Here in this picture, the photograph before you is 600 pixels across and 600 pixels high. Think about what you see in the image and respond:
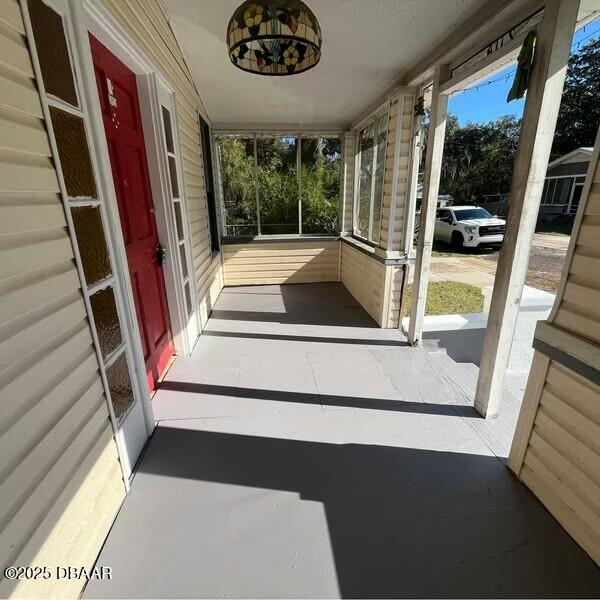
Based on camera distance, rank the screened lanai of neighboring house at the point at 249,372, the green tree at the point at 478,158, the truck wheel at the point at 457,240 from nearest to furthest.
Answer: the screened lanai of neighboring house at the point at 249,372 < the truck wheel at the point at 457,240 < the green tree at the point at 478,158

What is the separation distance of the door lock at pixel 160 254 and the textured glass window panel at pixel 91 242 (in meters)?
1.01

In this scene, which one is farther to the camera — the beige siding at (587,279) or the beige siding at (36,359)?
the beige siding at (587,279)

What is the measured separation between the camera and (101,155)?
1.35 meters

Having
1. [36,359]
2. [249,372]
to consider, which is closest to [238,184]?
[249,372]

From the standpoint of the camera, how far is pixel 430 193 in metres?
2.55

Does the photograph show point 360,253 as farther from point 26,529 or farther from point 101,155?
point 26,529

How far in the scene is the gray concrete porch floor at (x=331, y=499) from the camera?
1.16 metres

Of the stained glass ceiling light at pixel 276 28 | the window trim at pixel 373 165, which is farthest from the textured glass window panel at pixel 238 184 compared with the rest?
the stained glass ceiling light at pixel 276 28

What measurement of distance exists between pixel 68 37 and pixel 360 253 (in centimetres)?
343

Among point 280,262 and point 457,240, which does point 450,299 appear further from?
point 457,240

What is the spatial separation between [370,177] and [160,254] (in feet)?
9.25

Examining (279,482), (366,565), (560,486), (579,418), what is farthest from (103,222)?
(560,486)

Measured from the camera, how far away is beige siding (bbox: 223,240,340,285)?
4988mm

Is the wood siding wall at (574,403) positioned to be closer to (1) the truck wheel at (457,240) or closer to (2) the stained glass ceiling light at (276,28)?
(2) the stained glass ceiling light at (276,28)
